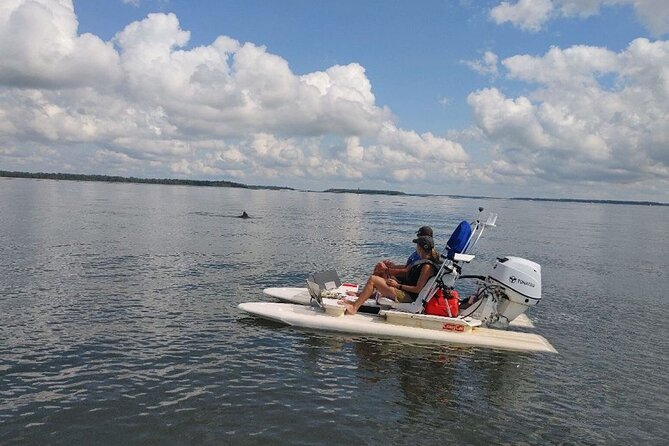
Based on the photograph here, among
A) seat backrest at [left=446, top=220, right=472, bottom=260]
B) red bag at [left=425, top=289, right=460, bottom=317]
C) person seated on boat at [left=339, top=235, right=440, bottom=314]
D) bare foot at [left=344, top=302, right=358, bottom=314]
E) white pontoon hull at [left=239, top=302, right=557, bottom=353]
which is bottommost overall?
white pontoon hull at [left=239, top=302, right=557, bottom=353]

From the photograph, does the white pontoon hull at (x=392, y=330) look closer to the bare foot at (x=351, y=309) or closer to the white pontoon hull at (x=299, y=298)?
the bare foot at (x=351, y=309)

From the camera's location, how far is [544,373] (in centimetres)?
1237

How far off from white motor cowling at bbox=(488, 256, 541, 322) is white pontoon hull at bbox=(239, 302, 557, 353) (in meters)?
0.97

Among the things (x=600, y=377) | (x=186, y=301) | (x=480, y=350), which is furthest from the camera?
(x=186, y=301)

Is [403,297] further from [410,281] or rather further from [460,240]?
[460,240]

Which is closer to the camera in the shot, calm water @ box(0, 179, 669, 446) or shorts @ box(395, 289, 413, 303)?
calm water @ box(0, 179, 669, 446)

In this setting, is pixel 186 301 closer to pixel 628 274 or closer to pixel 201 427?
pixel 201 427

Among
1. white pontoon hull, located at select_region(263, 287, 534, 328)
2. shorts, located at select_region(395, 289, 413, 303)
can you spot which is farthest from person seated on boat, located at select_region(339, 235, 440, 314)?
white pontoon hull, located at select_region(263, 287, 534, 328)

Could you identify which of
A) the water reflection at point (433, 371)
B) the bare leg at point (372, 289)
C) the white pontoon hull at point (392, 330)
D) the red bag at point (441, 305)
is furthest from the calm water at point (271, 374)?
the bare leg at point (372, 289)

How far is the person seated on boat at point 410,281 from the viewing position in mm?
14219

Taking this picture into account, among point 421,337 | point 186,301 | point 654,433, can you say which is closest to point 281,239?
point 186,301

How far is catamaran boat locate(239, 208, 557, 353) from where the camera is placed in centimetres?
1387

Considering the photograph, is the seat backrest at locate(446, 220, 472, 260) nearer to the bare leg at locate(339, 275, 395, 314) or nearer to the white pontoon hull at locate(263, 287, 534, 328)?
the bare leg at locate(339, 275, 395, 314)

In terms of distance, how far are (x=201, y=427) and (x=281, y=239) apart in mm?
29894
